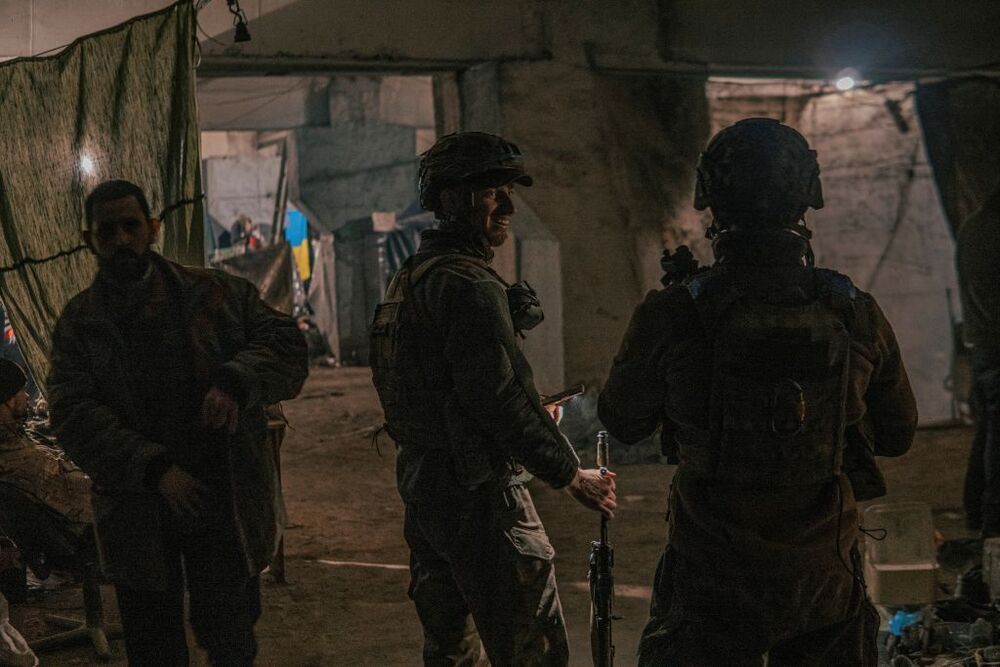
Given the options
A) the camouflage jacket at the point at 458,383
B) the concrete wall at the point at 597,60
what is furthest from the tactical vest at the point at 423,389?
the concrete wall at the point at 597,60

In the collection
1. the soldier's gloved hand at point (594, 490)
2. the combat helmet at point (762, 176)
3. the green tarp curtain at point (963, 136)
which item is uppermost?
the green tarp curtain at point (963, 136)

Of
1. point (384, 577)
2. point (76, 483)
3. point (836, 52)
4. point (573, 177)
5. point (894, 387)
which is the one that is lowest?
point (384, 577)

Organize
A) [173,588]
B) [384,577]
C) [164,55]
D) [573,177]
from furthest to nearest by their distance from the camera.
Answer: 1. [573,177]
2. [384,577]
3. [164,55]
4. [173,588]

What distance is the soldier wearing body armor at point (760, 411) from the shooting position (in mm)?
2607

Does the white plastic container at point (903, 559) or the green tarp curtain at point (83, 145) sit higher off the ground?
the green tarp curtain at point (83, 145)

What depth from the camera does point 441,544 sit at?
311cm

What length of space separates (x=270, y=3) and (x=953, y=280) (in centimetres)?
775

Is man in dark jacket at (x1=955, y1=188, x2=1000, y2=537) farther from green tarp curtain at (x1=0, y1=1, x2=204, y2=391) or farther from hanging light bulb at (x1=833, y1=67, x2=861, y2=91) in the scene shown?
green tarp curtain at (x1=0, y1=1, x2=204, y2=391)

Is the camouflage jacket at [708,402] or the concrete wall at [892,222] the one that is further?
the concrete wall at [892,222]

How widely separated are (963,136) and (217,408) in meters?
8.68

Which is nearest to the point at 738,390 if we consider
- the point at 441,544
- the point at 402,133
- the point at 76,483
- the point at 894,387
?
the point at 894,387

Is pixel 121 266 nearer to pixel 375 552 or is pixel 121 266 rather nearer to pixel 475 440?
pixel 475 440

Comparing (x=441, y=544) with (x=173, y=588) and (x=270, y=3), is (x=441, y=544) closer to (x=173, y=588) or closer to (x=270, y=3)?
(x=173, y=588)

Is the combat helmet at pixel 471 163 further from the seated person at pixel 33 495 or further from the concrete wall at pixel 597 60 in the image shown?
the concrete wall at pixel 597 60
